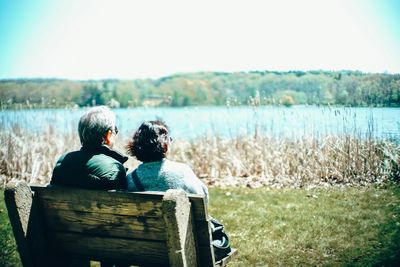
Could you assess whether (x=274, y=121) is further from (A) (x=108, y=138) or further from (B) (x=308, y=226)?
(A) (x=108, y=138)

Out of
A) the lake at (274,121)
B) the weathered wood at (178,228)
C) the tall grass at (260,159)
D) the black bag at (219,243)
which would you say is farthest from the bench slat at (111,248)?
the tall grass at (260,159)

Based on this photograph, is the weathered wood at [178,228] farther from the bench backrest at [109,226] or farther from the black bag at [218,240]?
the black bag at [218,240]

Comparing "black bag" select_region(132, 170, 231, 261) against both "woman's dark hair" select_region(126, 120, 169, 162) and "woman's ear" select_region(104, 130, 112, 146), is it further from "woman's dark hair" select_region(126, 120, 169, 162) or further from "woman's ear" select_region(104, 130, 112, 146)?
"woman's ear" select_region(104, 130, 112, 146)

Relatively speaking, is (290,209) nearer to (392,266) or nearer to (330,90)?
(392,266)

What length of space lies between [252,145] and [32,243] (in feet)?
20.2

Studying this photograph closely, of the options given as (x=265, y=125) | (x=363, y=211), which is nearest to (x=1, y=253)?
(x=363, y=211)

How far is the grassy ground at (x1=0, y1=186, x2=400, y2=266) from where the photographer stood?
4.05 metres

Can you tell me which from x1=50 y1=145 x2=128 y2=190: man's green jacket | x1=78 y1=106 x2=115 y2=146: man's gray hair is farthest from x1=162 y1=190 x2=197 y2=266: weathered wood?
x1=78 y1=106 x2=115 y2=146: man's gray hair

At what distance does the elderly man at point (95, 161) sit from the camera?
2.49m

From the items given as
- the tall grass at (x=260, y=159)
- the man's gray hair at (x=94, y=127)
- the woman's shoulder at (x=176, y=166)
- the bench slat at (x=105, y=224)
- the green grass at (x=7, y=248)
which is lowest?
the green grass at (x=7, y=248)

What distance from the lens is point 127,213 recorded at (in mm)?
2201

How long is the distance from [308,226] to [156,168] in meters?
3.07

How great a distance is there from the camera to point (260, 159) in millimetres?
7965

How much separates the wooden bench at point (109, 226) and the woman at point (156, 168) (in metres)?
0.43
